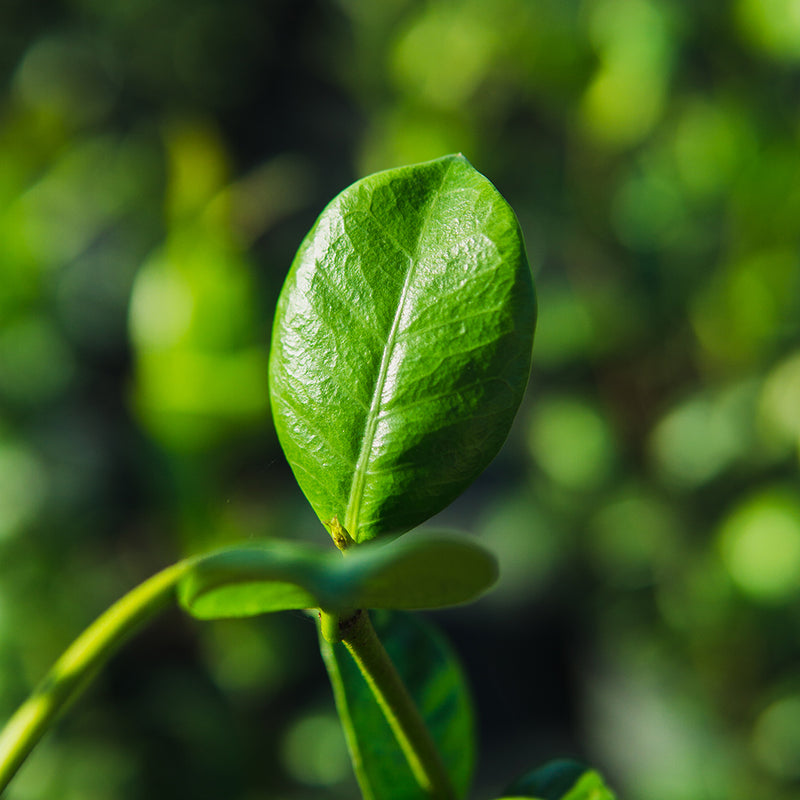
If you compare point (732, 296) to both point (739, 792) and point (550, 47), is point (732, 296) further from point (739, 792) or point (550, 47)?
point (739, 792)

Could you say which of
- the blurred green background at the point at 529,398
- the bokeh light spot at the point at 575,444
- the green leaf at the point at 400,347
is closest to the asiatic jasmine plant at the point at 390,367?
the green leaf at the point at 400,347

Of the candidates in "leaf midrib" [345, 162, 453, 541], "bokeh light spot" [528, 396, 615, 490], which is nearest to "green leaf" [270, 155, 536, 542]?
"leaf midrib" [345, 162, 453, 541]

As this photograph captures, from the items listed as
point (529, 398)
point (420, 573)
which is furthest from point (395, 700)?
point (529, 398)

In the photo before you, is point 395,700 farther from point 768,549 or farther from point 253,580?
point 768,549

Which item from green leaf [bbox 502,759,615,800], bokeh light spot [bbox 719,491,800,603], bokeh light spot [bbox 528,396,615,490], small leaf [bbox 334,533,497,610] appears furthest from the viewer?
bokeh light spot [bbox 528,396,615,490]

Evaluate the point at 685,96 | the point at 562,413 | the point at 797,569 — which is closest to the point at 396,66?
the point at 685,96

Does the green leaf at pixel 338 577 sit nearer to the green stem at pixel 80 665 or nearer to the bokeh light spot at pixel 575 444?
the green stem at pixel 80 665

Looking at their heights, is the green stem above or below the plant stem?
above

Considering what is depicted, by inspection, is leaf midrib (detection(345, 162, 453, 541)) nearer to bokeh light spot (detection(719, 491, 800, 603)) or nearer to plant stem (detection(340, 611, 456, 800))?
plant stem (detection(340, 611, 456, 800))
